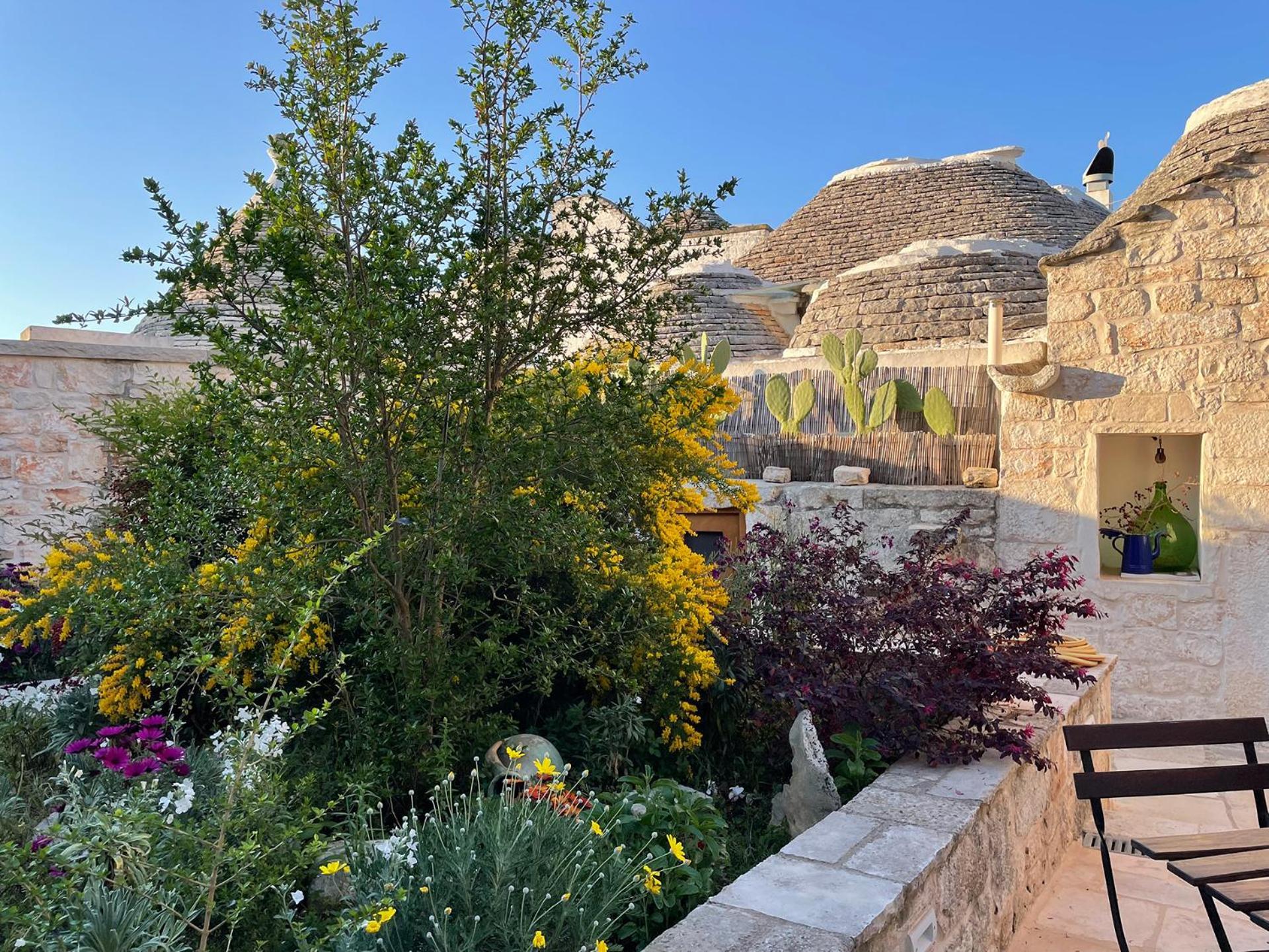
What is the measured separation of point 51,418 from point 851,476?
621cm

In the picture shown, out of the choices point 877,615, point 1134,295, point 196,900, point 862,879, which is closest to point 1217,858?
point 862,879

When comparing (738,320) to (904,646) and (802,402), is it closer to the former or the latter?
(802,402)

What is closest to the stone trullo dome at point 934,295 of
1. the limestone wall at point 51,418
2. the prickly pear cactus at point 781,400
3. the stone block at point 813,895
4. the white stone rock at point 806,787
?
the prickly pear cactus at point 781,400

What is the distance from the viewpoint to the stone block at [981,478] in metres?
6.84

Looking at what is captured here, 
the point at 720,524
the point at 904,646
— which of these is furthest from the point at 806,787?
the point at 720,524

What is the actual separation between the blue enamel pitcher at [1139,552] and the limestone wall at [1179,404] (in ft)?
0.71

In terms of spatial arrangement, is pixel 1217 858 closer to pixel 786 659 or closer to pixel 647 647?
pixel 786 659

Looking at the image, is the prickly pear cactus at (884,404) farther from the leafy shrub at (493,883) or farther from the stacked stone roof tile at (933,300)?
the leafy shrub at (493,883)

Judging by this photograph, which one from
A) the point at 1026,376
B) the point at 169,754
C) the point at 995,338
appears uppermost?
the point at 995,338

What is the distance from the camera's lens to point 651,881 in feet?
7.43

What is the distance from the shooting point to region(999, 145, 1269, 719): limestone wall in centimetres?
580

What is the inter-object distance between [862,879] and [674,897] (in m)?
0.50

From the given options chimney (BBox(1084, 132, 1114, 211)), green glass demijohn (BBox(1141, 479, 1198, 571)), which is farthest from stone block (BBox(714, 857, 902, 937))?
chimney (BBox(1084, 132, 1114, 211))

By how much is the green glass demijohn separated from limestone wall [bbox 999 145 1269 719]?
439 mm
